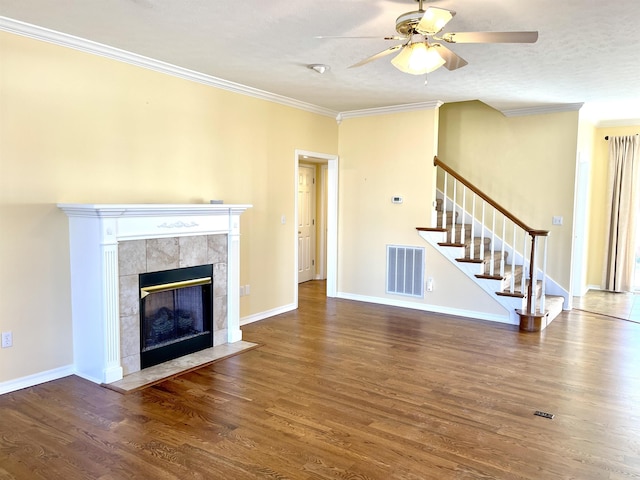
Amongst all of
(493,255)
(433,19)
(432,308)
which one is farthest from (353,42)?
(432,308)

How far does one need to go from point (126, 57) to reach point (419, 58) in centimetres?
255

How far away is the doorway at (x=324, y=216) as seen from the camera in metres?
6.10

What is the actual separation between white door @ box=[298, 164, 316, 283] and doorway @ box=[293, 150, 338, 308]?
7 centimetres

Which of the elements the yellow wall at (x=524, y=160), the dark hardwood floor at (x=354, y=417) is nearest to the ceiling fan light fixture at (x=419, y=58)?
the dark hardwood floor at (x=354, y=417)

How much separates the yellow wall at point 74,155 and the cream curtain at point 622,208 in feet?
18.7

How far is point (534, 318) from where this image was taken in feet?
16.5

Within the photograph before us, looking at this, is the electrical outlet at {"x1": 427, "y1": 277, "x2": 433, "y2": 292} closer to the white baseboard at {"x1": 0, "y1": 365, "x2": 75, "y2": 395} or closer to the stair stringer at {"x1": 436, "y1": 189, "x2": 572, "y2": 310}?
the stair stringer at {"x1": 436, "y1": 189, "x2": 572, "y2": 310}

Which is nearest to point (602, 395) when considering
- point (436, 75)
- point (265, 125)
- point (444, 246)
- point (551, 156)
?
point (444, 246)

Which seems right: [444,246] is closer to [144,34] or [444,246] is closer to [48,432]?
[144,34]

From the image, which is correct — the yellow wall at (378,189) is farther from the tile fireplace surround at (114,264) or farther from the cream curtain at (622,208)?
the cream curtain at (622,208)

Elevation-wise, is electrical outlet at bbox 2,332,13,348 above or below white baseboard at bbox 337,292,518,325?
above

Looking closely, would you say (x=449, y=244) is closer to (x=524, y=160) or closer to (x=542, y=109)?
(x=524, y=160)

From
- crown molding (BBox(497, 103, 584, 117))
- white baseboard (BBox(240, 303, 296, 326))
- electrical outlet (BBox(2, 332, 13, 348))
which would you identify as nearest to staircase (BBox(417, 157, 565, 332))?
crown molding (BBox(497, 103, 584, 117))

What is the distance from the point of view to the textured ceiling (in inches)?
113
